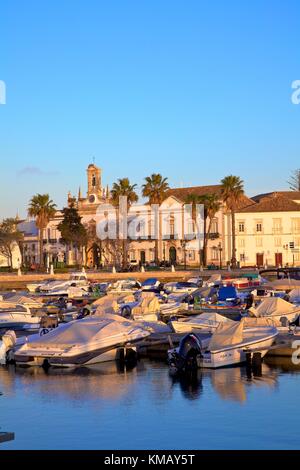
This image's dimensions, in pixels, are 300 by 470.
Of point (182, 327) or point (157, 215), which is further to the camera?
point (157, 215)

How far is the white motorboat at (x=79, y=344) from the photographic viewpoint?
30.7 meters

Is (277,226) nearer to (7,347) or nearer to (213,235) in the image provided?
(213,235)

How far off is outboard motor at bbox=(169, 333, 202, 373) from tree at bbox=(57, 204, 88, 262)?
271 ft

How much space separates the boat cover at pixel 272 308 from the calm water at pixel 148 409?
7719mm

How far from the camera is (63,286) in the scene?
246 ft

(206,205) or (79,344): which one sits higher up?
(206,205)

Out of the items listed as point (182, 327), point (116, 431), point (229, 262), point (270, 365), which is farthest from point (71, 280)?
point (116, 431)

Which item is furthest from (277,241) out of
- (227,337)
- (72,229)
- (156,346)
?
(227,337)

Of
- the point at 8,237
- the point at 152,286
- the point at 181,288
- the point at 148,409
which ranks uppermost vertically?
the point at 8,237

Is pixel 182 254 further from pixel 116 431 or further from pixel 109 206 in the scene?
→ pixel 116 431

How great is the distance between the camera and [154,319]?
41719mm

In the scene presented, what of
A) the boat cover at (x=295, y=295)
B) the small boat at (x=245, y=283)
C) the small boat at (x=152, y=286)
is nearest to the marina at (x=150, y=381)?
the boat cover at (x=295, y=295)

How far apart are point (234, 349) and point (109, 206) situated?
8982cm

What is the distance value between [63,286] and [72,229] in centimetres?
3848
